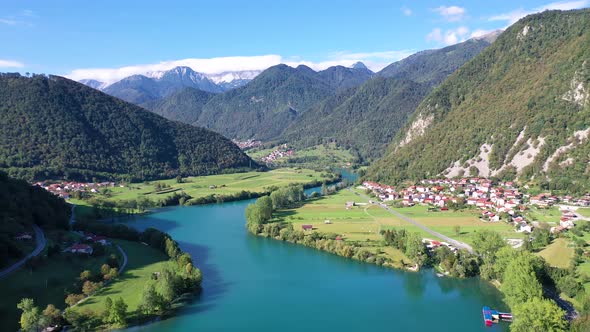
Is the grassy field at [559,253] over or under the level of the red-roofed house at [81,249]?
under

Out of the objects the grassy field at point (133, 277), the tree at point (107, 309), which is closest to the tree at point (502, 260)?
the grassy field at point (133, 277)

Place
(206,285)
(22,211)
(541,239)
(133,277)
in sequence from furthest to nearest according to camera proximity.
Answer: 1. (22,211)
2. (541,239)
3. (206,285)
4. (133,277)

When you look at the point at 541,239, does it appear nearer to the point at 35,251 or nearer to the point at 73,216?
the point at 35,251

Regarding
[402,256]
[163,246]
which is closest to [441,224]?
[402,256]

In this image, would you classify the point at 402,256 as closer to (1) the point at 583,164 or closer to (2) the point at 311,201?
(2) the point at 311,201

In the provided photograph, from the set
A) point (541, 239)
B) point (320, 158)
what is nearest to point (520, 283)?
→ point (541, 239)

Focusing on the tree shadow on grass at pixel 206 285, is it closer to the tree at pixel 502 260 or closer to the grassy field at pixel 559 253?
the tree at pixel 502 260
